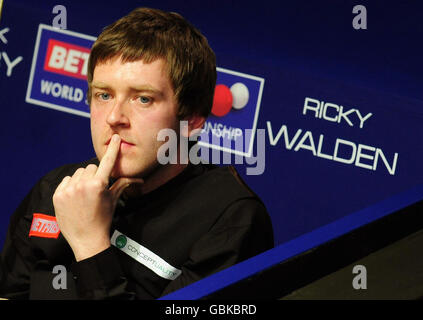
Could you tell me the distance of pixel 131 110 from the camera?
137 cm

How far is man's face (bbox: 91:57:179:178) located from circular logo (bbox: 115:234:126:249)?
0.15 meters

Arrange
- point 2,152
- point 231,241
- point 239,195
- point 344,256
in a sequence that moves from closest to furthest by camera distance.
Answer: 1. point 344,256
2. point 231,241
3. point 239,195
4. point 2,152

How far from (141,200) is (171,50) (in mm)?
356

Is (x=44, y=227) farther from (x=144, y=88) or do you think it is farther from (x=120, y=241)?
(x=144, y=88)

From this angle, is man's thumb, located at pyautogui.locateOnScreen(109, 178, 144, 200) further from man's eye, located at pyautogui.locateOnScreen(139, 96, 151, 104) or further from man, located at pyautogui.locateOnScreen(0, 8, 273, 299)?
man's eye, located at pyautogui.locateOnScreen(139, 96, 151, 104)

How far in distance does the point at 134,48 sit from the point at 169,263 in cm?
49

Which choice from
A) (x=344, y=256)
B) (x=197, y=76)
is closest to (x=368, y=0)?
(x=197, y=76)

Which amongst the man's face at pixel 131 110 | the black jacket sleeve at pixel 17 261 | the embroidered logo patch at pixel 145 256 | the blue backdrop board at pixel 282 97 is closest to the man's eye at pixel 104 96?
the man's face at pixel 131 110

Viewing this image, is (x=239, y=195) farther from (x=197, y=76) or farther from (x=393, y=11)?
(x=393, y=11)

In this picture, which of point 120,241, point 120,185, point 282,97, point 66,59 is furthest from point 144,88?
point 66,59

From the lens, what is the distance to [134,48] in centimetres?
140

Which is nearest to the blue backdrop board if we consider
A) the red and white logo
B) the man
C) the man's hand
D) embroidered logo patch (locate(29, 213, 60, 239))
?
the red and white logo

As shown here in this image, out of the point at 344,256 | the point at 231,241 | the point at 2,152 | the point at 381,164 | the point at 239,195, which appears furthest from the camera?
the point at 2,152

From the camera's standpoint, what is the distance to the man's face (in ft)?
4.48
